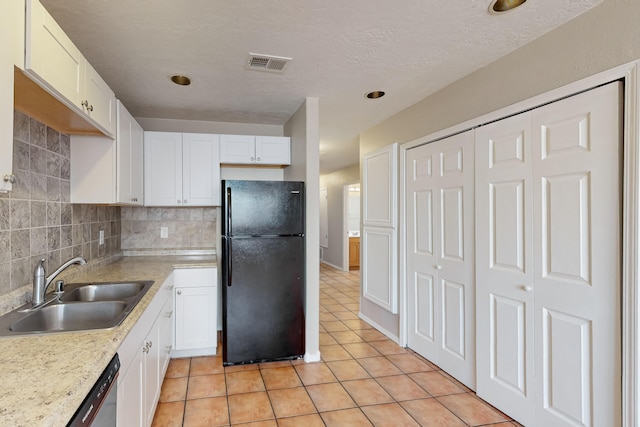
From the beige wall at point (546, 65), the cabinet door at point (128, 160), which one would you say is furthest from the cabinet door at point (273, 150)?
the beige wall at point (546, 65)

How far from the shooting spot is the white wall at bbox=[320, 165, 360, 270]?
779 cm

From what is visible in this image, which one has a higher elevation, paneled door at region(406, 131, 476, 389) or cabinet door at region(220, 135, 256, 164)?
cabinet door at region(220, 135, 256, 164)

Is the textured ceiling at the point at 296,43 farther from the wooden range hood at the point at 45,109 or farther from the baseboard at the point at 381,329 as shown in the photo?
the baseboard at the point at 381,329

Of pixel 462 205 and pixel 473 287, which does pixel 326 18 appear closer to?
pixel 462 205

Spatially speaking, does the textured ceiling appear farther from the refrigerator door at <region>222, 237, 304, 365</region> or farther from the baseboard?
the baseboard

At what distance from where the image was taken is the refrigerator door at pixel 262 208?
3012 millimetres

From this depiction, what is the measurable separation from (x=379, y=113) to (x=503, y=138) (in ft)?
5.00

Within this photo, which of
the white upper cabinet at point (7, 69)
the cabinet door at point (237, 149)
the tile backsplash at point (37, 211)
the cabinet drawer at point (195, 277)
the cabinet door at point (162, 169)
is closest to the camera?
the white upper cabinet at point (7, 69)

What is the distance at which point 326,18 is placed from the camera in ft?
6.17

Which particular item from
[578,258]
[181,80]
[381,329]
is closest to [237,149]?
[181,80]

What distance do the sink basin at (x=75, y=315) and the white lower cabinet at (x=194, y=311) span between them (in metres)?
1.23

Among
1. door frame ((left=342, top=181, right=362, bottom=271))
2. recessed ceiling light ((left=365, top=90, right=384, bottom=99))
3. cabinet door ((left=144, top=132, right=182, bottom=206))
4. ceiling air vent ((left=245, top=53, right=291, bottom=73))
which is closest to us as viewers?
ceiling air vent ((left=245, top=53, right=291, bottom=73))

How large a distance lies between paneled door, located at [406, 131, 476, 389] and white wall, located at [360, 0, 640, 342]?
0.25m

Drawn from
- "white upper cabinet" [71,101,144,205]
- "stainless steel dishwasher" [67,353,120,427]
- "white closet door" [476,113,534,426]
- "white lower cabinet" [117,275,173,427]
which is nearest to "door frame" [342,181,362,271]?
"white closet door" [476,113,534,426]
